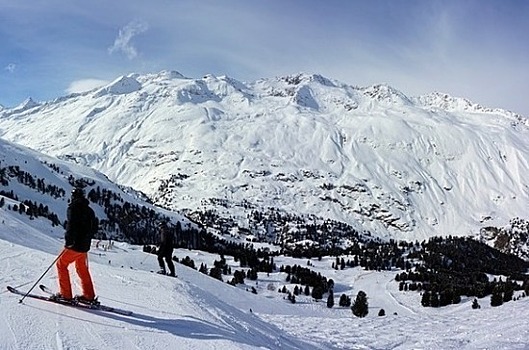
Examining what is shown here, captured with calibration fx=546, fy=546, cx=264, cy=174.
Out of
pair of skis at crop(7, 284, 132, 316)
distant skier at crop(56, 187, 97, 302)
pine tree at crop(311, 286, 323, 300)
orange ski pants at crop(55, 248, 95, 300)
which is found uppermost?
distant skier at crop(56, 187, 97, 302)

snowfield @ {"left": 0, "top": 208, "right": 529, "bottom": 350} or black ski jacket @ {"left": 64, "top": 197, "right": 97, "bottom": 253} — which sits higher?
black ski jacket @ {"left": 64, "top": 197, "right": 97, "bottom": 253}

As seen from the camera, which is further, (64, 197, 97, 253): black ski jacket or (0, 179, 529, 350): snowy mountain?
(64, 197, 97, 253): black ski jacket

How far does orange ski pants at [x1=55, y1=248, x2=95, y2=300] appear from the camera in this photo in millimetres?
13070

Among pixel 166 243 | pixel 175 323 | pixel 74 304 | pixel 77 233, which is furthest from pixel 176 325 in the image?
pixel 166 243

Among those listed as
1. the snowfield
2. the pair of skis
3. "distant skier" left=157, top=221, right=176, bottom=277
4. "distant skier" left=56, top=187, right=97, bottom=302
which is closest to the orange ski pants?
"distant skier" left=56, top=187, right=97, bottom=302

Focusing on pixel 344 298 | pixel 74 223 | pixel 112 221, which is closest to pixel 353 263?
pixel 344 298

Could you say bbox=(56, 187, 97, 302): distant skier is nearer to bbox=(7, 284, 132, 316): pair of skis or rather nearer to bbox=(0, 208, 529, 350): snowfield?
bbox=(7, 284, 132, 316): pair of skis

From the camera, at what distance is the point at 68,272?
44.1 ft

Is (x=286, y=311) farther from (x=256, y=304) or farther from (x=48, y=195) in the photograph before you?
(x=48, y=195)

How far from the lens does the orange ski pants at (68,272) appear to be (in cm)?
1307

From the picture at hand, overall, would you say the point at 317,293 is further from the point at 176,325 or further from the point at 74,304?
the point at 74,304

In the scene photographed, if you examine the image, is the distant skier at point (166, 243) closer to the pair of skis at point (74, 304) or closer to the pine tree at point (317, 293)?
the pair of skis at point (74, 304)

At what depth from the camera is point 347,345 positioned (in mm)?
19500

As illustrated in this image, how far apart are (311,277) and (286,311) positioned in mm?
56106
